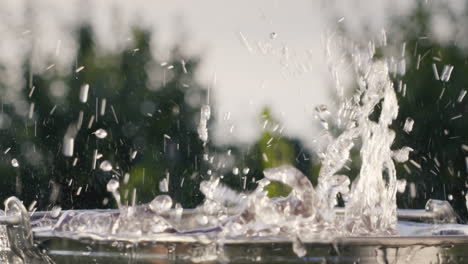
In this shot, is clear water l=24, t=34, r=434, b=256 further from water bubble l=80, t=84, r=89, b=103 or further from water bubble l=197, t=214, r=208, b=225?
water bubble l=80, t=84, r=89, b=103

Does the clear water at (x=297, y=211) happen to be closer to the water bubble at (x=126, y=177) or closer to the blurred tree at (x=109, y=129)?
the blurred tree at (x=109, y=129)

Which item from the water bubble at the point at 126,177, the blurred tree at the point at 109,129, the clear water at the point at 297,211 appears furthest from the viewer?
the water bubble at the point at 126,177

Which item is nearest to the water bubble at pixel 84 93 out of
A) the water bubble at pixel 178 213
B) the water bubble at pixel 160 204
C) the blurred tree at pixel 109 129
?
the blurred tree at pixel 109 129

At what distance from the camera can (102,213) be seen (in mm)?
1645

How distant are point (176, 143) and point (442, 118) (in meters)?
6.34

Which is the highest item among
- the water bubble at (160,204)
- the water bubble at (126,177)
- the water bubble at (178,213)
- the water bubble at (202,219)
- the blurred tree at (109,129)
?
the blurred tree at (109,129)

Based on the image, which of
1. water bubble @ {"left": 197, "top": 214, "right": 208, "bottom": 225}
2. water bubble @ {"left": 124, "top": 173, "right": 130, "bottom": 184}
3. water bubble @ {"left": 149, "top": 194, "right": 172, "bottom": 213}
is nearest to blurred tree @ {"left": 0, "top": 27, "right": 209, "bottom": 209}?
water bubble @ {"left": 124, "top": 173, "right": 130, "bottom": 184}

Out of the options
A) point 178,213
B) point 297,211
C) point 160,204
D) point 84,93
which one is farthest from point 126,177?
point 297,211

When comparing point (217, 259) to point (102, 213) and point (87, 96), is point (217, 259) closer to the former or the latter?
point (102, 213)

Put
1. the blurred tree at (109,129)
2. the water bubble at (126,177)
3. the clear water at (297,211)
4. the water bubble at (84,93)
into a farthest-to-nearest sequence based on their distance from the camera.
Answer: the water bubble at (84,93) → the water bubble at (126,177) → the blurred tree at (109,129) → the clear water at (297,211)

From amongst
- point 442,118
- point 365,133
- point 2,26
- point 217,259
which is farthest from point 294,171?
point 2,26

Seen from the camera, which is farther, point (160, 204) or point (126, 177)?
point (126, 177)

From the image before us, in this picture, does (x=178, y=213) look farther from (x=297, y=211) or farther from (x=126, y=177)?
(x=126, y=177)

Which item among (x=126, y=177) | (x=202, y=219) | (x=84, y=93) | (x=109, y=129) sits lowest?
(x=202, y=219)
